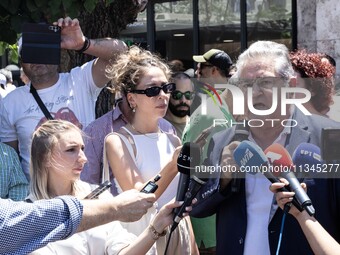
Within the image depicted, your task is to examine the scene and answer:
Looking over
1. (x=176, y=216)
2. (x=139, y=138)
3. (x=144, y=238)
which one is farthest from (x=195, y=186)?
(x=139, y=138)

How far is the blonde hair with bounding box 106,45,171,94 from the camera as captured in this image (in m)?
4.09

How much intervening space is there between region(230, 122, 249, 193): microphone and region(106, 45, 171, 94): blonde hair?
91 cm

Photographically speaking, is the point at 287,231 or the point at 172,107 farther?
the point at 172,107

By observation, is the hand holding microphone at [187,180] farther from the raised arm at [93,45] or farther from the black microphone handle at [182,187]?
the raised arm at [93,45]

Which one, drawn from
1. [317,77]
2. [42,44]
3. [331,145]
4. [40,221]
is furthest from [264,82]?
[42,44]

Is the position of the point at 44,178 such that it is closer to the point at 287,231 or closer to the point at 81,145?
the point at 81,145

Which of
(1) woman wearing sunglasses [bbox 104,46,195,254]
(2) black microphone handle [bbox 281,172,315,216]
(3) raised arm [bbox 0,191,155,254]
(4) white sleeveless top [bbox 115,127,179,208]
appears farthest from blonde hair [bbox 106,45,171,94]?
(3) raised arm [bbox 0,191,155,254]

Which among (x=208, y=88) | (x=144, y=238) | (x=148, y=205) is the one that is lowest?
(x=144, y=238)

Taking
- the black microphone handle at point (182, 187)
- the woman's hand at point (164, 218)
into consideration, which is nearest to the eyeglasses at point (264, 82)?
the black microphone handle at point (182, 187)

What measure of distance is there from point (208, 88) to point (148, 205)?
128cm

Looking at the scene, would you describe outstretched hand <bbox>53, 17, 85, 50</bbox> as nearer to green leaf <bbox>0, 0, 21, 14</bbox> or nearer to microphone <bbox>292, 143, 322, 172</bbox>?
green leaf <bbox>0, 0, 21, 14</bbox>

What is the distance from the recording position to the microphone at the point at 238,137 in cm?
329

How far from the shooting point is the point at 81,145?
12.0ft

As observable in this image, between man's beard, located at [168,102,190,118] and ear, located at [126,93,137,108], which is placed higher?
ear, located at [126,93,137,108]
